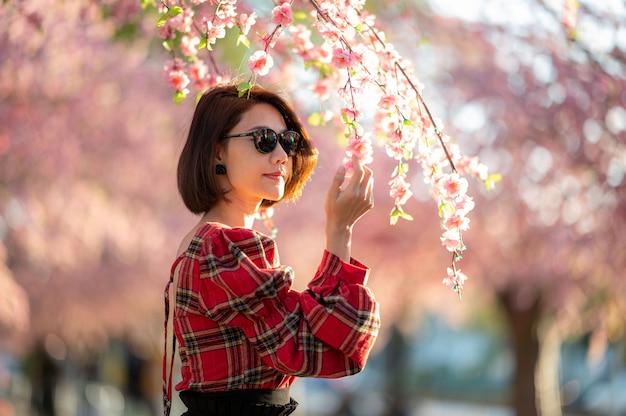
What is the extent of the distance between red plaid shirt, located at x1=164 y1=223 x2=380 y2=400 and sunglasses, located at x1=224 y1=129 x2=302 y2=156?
0.28m

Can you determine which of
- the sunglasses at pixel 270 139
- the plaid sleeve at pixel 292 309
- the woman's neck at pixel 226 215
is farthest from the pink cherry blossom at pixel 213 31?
the plaid sleeve at pixel 292 309

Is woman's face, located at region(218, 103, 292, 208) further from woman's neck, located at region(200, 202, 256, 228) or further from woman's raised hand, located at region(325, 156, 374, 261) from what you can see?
woman's raised hand, located at region(325, 156, 374, 261)

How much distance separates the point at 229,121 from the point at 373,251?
10252 millimetres

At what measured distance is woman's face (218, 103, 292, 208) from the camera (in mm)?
2873

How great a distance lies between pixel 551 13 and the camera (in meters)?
6.46

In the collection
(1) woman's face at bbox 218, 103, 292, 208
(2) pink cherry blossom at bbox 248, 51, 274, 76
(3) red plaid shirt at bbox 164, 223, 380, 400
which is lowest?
(3) red plaid shirt at bbox 164, 223, 380, 400

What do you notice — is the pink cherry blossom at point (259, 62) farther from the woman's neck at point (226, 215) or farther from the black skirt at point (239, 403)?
the black skirt at point (239, 403)

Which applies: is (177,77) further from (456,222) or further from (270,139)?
(456,222)

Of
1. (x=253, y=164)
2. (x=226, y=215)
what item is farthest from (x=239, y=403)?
(x=253, y=164)

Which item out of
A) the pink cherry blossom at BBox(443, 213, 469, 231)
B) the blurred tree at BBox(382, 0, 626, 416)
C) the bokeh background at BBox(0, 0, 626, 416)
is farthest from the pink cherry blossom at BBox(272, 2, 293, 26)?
the blurred tree at BBox(382, 0, 626, 416)

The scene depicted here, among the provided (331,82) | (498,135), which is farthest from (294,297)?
(498,135)

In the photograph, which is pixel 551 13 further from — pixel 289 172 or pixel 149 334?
pixel 149 334

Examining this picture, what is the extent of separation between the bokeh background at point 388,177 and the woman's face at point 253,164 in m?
1.89

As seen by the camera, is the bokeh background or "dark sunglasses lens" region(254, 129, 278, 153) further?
the bokeh background
